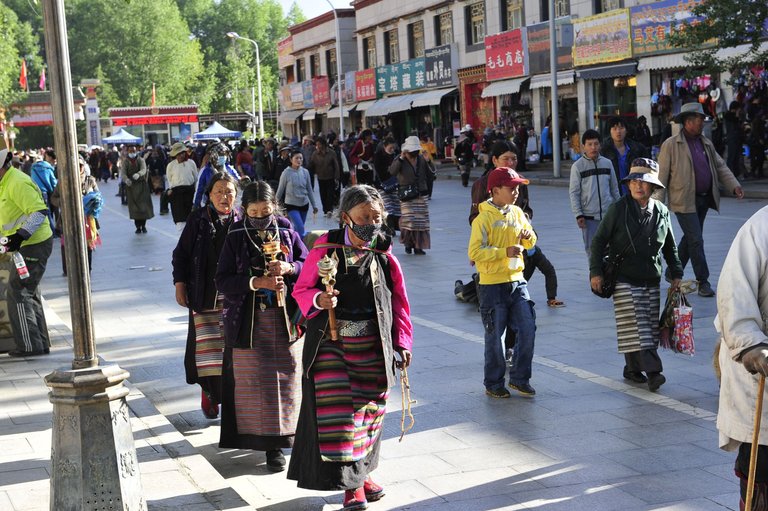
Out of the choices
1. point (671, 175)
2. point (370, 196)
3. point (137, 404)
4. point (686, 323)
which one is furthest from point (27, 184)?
point (671, 175)

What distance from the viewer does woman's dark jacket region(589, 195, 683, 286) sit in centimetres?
752

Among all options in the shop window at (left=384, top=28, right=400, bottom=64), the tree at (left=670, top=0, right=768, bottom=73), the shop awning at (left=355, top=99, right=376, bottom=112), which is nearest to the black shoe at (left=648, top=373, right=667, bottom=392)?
the tree at (left=670, top=0, right=768, bottom=73)

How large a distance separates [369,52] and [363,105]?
105 inches

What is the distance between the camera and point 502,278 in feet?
24.6

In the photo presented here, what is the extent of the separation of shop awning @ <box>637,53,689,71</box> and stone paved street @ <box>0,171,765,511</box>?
16550mm

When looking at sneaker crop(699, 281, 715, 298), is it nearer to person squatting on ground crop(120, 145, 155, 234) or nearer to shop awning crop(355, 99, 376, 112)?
person squatting on ground crop(120, 145, 155, 234)

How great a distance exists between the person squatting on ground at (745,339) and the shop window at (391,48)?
147 ft

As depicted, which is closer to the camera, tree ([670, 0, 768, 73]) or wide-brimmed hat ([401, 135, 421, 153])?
wide-brimmed hat ([401, 135, 421, 153])

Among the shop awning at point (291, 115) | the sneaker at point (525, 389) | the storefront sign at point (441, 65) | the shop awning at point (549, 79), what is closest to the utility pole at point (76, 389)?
the sneaker at point (525, 389)

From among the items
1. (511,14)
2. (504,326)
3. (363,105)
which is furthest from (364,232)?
(363,105)

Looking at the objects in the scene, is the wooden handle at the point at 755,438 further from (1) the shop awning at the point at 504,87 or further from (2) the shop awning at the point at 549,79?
(1) the shop awning at the point at 504,87

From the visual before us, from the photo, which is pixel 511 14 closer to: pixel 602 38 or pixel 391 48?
pixel 602 38

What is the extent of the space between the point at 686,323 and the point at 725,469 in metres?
1.70

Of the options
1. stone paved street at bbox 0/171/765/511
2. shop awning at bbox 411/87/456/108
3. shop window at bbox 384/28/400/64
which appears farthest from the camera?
shop window at bbox 384/28/400/64
